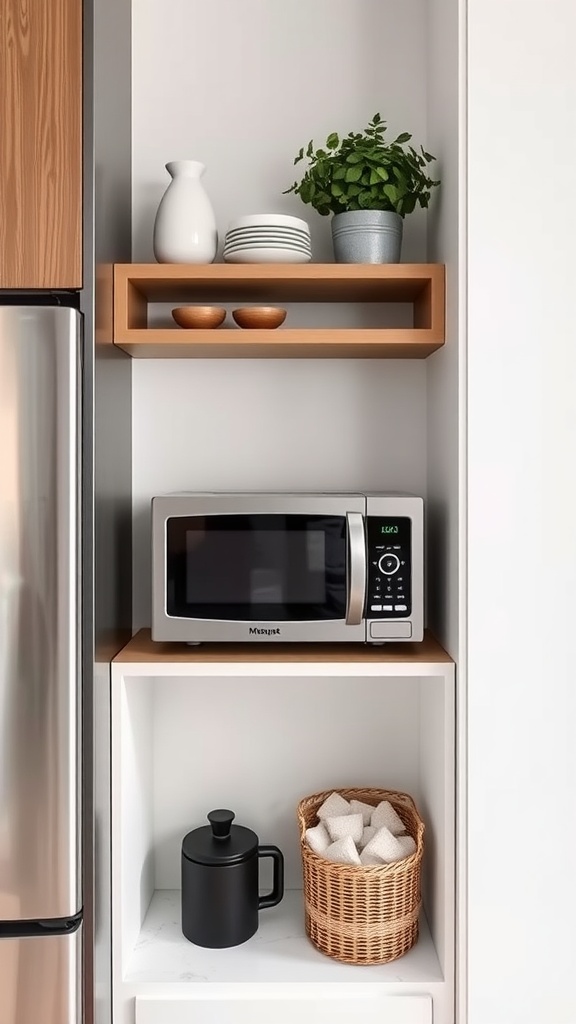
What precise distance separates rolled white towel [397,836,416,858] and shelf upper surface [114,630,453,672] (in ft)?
1.11

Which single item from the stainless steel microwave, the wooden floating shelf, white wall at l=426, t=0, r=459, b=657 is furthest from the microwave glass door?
the wooden floating shelf

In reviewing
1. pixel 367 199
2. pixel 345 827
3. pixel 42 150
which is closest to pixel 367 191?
pixel 367 199

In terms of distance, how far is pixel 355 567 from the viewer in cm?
139

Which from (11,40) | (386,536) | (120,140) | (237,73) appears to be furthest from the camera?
(237,73)

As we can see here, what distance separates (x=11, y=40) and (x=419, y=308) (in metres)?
0.81

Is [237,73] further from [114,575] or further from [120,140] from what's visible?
[114,575]

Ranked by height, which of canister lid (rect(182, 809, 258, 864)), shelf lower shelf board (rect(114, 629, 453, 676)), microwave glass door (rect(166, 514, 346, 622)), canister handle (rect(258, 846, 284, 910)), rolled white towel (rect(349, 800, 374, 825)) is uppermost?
microwave glass door (rect(166, 514, 346, 622))

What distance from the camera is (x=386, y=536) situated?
1.41 m

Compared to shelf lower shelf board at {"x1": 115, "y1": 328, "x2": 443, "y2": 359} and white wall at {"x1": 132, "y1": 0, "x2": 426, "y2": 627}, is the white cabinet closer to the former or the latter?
white wall at {"x1": 132, "y1": 0, "x2": 426, "y2": 627}

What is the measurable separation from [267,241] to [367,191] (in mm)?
200

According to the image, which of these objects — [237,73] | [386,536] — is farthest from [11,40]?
[386,536]

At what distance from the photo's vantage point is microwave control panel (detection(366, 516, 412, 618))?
141 centimetres

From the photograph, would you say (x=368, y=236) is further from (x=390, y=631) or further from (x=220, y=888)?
(x=220, y=888)

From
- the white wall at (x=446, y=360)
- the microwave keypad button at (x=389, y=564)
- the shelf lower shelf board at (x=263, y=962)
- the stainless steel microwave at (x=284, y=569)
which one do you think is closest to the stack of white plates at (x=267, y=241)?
the white wall at (x=446, y=360)
